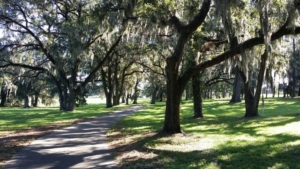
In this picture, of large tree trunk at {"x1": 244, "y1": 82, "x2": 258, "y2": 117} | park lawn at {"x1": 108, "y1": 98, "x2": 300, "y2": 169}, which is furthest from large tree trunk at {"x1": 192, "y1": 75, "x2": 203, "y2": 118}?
park lawn at {"x1": 108, "y1": 98, "x2": 300, "y2": 169}

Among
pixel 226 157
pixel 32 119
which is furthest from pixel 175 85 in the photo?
pixel 32 119

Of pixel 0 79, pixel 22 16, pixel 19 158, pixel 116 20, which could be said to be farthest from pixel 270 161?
pixel 0 79

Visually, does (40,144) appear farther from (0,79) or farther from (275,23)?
(0,79)

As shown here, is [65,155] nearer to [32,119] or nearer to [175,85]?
[175,85]

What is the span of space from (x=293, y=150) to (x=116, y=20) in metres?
11.1

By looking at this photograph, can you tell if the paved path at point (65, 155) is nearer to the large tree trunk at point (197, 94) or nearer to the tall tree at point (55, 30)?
the large tree trunk at point (197, 94)

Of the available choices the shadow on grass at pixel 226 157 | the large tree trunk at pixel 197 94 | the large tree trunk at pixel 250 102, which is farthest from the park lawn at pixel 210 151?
the large tree trunk at pixel 250 102

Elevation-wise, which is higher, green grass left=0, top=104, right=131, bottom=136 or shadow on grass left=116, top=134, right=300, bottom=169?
green grass left=0, top=104, right=131, bottom=136

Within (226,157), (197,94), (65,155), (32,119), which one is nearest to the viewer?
(226,157)

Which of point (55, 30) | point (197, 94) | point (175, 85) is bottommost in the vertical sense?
point (197, 94)

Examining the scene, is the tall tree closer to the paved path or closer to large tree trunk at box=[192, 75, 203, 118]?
large tree trunk at box=[192, 75, 203, 118]

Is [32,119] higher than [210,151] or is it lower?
higher

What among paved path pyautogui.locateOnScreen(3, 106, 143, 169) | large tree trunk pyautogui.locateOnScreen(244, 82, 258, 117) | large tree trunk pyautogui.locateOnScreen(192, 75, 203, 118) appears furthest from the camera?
large tree trunk pyautogui.locateOnScreen(244, 82, 258, 117)

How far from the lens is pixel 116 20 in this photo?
15.6m
